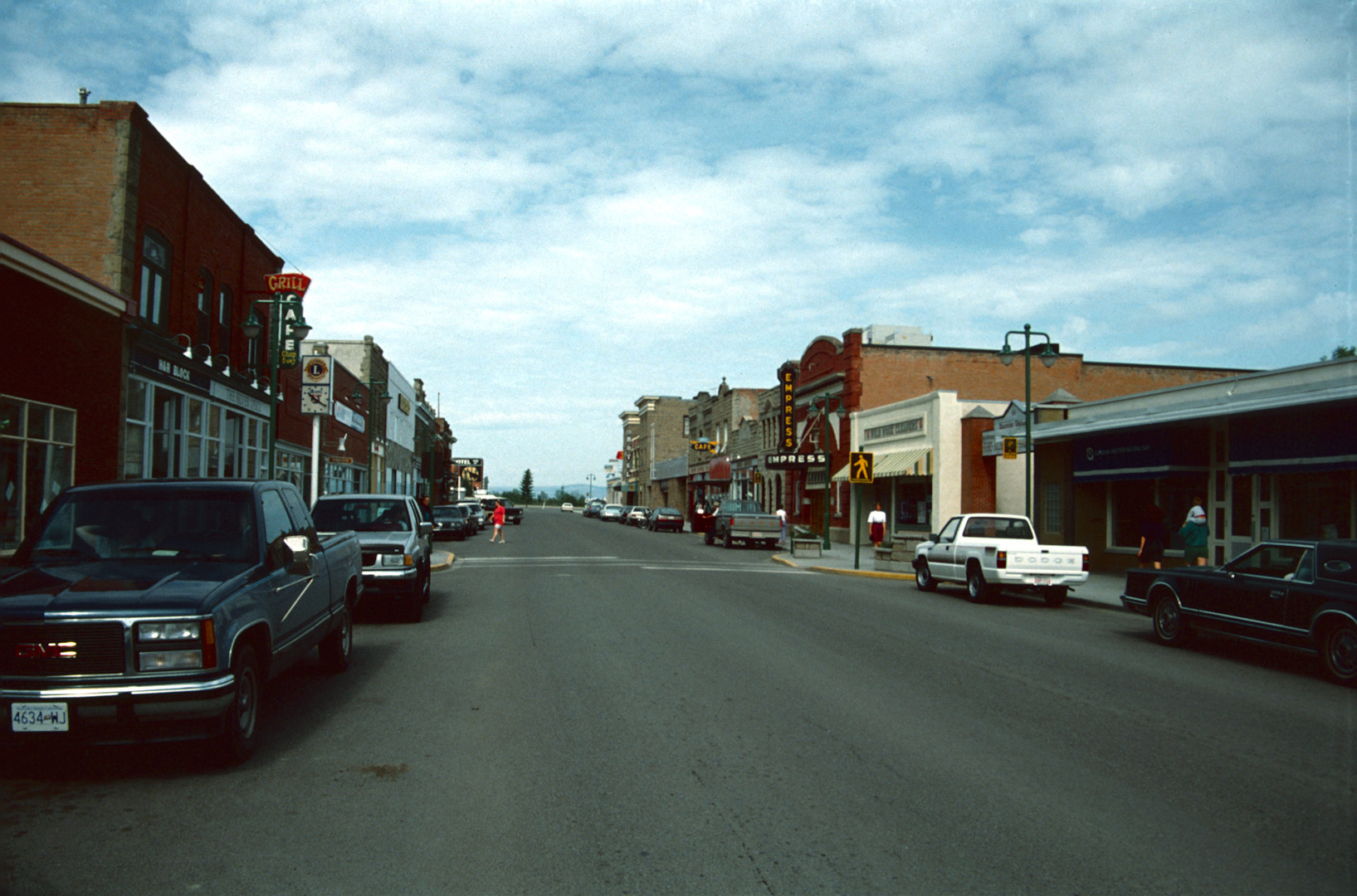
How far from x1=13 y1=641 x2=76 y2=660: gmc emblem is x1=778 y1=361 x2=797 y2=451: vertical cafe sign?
42.4 meters

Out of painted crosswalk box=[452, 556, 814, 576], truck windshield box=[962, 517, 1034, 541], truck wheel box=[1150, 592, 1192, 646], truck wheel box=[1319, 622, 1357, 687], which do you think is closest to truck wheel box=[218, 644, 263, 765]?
truck wheel box=[1319, 622, 1357, 687]

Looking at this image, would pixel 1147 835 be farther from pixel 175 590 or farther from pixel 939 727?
pixel 175 590

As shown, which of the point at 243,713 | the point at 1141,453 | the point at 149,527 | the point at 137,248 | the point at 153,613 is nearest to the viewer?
the point at 153,613

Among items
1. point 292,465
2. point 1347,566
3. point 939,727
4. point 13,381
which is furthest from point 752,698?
point 292,465

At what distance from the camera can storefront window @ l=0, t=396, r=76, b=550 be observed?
14797 mm

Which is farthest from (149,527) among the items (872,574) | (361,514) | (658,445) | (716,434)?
(658,445)

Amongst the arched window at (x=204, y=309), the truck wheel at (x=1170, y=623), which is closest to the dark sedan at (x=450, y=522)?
the arched window at (x=204, y=309)

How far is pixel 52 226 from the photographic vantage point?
18516 mm

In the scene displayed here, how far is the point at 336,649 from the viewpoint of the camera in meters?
9.52

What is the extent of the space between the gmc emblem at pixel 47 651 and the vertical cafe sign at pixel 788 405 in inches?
1669

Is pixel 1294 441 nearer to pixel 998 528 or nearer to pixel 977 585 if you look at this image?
pixel 998 528

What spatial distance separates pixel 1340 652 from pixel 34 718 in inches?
447

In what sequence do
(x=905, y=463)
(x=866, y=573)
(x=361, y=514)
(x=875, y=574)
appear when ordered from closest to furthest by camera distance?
(x=361, y=514) → (x=875, y=574) → (x=866, y=573) → (x=905, y=463)

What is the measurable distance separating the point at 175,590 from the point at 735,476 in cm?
5658
